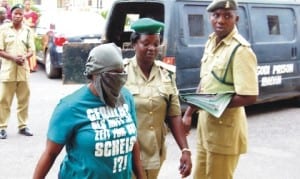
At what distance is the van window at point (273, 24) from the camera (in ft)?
26.9

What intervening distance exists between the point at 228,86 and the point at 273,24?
5548 mm

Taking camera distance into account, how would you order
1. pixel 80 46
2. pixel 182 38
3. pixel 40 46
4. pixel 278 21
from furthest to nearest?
pixel 40 46
pixel 278 21
pixel 182 38
pixel 80 46

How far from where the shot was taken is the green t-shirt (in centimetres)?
247

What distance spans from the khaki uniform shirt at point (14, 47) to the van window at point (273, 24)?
3375mm

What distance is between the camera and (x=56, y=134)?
2484 mm

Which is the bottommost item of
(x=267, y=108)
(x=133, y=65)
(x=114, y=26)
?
(x=267, y=108)

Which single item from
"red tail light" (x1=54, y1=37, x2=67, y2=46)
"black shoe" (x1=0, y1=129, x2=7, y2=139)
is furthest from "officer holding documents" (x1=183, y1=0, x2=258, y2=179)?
"red tail light" (x1=54, y1=37, x2=67, y2=46)

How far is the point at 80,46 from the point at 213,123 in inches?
117

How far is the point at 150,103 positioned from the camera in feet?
10.6

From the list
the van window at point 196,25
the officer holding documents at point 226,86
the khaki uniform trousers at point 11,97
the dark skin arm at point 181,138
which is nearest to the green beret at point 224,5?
the officer holding documents at point 226,86

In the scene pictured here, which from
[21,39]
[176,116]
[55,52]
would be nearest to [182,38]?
[21,39]

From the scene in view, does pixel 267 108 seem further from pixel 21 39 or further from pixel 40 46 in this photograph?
pixel 40 46

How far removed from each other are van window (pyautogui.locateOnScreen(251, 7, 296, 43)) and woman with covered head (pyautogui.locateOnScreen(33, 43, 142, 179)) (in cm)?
587

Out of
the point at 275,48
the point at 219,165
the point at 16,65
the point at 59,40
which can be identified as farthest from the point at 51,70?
the point at 219,165
